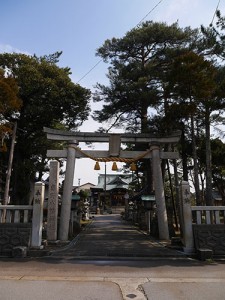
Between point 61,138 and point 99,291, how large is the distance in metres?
11.1

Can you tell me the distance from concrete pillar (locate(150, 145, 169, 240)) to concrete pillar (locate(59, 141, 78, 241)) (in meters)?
4.24

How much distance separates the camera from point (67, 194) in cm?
1579

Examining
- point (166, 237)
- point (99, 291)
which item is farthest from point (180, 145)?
point (99, 291)

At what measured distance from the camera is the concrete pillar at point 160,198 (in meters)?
16.1

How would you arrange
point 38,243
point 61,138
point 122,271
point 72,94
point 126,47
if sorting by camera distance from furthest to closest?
point 72,94, point 126,47, point 61,138, point 38,243, point 122,271

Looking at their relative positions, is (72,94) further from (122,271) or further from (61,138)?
(122,271)

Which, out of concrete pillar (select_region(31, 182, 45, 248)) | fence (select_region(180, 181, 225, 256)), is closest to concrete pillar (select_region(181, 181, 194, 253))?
fence (select_region(180, 181, 225, 256))

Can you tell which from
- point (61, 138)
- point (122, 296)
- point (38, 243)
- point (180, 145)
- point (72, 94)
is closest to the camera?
point (122, 296)

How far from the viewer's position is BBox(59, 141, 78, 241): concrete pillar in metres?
15.2

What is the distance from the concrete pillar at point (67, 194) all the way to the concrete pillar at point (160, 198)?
4243mm

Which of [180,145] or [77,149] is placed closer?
[77,149]

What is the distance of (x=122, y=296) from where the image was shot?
622 centimetres

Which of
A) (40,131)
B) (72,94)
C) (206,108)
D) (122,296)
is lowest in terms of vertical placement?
(122,296)

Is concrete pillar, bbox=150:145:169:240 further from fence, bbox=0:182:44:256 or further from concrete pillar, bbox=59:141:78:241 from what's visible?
fence, bbox=0:182:44:256
